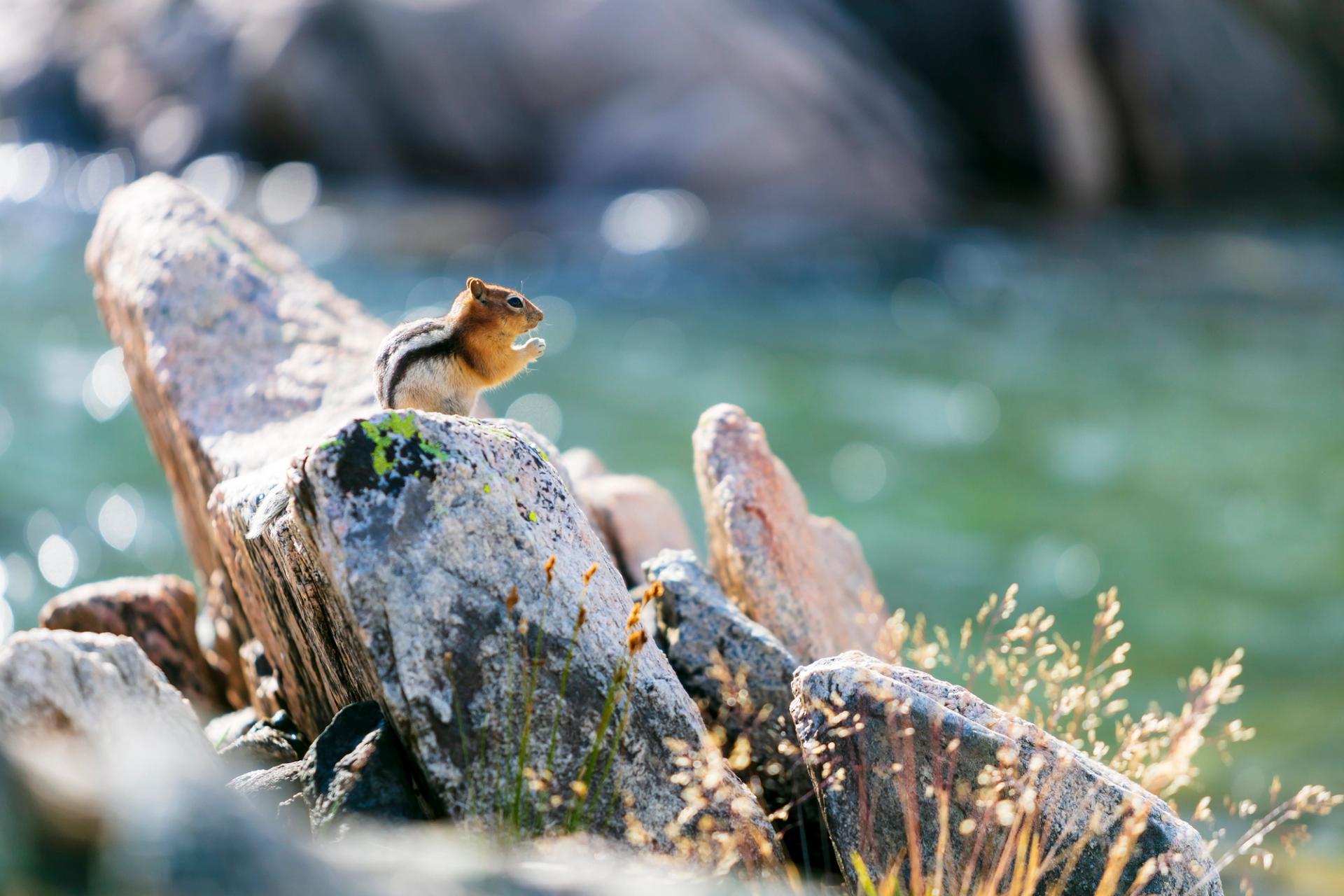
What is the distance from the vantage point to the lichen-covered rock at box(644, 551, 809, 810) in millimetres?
4605

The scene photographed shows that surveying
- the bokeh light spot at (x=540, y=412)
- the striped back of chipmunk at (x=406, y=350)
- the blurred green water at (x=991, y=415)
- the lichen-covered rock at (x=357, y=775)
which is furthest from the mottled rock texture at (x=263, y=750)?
the bokeh light spot at (x=540, y=412)

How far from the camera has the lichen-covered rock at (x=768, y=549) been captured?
17.7ft

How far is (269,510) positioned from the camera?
4.29m

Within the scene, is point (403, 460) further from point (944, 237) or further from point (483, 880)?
point (944, 237)

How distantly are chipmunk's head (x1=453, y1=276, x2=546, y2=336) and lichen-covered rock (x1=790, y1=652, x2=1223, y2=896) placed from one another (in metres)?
2.07

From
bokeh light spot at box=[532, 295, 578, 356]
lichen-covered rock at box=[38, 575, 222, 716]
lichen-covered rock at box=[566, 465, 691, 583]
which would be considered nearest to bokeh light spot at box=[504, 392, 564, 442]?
bokeh light spot at box=[532, 295, 578, 356]

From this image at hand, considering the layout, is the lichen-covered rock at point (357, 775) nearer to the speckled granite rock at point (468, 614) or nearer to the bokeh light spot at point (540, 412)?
the speckled granite rock at point (468, 614)

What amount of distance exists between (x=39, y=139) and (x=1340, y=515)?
74.7 ft

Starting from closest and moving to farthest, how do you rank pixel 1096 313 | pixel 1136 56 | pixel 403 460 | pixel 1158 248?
pixel 403 460, pixel 1096 313, pixel 1158 248, pixel 1136 56

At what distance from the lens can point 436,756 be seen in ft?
12.2

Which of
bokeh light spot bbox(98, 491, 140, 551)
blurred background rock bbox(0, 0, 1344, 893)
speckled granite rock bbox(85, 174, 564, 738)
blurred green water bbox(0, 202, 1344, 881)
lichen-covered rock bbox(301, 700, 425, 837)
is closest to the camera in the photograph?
lichen-covered rock bbox(301, 700, 425, 837)

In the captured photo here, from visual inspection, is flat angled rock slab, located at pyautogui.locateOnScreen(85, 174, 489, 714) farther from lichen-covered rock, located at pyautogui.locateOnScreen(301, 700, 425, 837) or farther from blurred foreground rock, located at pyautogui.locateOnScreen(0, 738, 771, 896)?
blurred foreground rock, located at pyautogui.locateOnScreen(0, 738, 771, 896)

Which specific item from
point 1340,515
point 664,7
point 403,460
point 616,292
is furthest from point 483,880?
point 664,7

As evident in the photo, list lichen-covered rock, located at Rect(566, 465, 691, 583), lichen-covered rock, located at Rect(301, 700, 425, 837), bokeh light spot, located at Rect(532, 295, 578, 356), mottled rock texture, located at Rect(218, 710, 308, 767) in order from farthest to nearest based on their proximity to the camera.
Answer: bokeh light spot, located at Rect(532, 295, 578, 356), lichen-covered rock, located at Rect(566, 465, 691, 583), mottled rock texture, located at Rect(218, 710, 308, 767), lichen-covered rock, located at Rect(301, 700, 425, 837)
